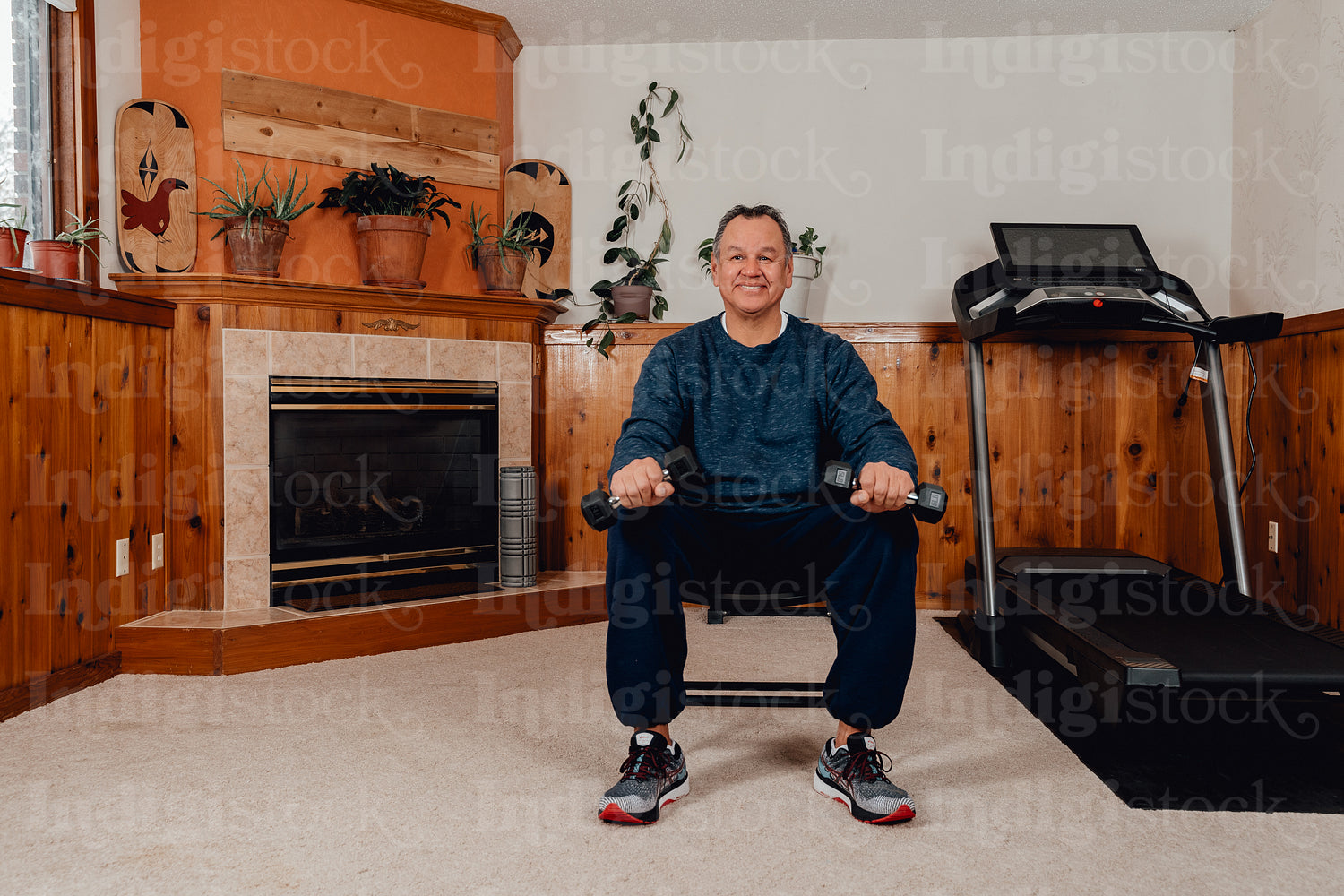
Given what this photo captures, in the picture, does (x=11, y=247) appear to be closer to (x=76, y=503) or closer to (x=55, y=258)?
(x=55, y=258)

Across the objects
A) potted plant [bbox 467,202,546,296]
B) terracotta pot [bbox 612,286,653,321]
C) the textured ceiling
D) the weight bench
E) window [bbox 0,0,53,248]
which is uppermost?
the textured ceiling

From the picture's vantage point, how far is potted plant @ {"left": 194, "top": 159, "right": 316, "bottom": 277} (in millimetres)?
2705

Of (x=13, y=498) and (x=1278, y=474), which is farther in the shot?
(x=1278, y=474)

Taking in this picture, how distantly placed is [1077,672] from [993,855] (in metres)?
0.80

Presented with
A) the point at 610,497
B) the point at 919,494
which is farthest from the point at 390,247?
the point at 919,494

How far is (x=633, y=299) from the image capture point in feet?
11.0

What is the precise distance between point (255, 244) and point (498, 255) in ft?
2.55

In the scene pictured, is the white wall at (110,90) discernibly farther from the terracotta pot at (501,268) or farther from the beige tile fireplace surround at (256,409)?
the terracotta pot at (501,268)

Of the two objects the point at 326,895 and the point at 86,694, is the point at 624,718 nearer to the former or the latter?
the point at 326,895

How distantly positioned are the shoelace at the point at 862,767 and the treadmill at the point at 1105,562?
24.0 inches

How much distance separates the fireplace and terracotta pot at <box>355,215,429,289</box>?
0.34 meters

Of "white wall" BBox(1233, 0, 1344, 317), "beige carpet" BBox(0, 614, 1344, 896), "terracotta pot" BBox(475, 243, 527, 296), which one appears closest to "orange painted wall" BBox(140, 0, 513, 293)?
"terracotta pot" BBox(475, 243, 527, 296)

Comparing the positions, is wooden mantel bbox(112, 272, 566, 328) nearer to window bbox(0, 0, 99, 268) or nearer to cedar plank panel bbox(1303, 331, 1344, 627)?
window bbox(0, 0, 99, 268)

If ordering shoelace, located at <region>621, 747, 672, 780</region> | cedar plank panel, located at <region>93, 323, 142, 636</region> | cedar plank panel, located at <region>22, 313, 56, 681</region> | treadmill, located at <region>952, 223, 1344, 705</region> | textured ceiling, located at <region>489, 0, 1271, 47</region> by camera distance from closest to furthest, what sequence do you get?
shoelace, located at <region>621, 747, 672, 780</region> → treadmill, located at <region>952, 223, 1344, 705</region> → cedar plank panel, located at <region>22, 313, 56, 681</region> → cedar plank panel, located at <region>93, 323, 142, 636</region> → textured ceiling, located at <region>489, 0, 1271, 47</region>
